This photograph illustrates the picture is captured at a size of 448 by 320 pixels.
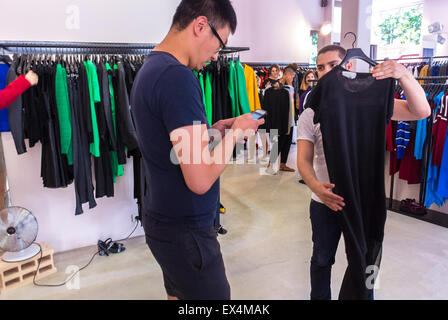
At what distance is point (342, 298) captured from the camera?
1738 millimetres

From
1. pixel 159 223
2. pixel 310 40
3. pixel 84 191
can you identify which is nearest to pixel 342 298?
pixel 159 223

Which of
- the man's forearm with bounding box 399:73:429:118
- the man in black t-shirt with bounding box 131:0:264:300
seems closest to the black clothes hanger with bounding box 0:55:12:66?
the man in black t-shirt with bounding box 131:0:264:300

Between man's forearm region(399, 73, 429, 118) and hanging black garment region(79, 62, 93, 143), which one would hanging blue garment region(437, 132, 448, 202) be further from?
hanging black garment region(79, 62, 93, 143)

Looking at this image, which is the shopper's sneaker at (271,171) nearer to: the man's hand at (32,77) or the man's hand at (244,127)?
the man's hand at (32,77)

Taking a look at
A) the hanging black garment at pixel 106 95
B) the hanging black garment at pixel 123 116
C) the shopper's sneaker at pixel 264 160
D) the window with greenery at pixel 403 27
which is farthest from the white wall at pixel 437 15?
the hanging black garment at pixel 106 95

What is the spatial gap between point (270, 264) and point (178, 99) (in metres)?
2.32

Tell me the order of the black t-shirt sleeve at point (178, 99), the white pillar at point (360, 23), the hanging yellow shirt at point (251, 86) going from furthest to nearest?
the hanging yellow shirt at point (251, 86) < the white pillar at point (360, 23) < the black t-shirt sleeve at point (178, 99)

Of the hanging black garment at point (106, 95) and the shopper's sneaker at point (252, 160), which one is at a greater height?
the hanging black garment at point (106, 95)

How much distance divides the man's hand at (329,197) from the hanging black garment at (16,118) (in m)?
A: 2.34

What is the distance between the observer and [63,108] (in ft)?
8.98

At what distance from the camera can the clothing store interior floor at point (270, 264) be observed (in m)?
2.50

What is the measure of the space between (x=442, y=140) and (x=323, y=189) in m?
2.51

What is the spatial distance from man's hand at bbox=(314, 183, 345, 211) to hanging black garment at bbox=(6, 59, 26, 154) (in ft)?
7.67

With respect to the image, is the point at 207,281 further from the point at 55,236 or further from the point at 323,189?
the point at 55,236
